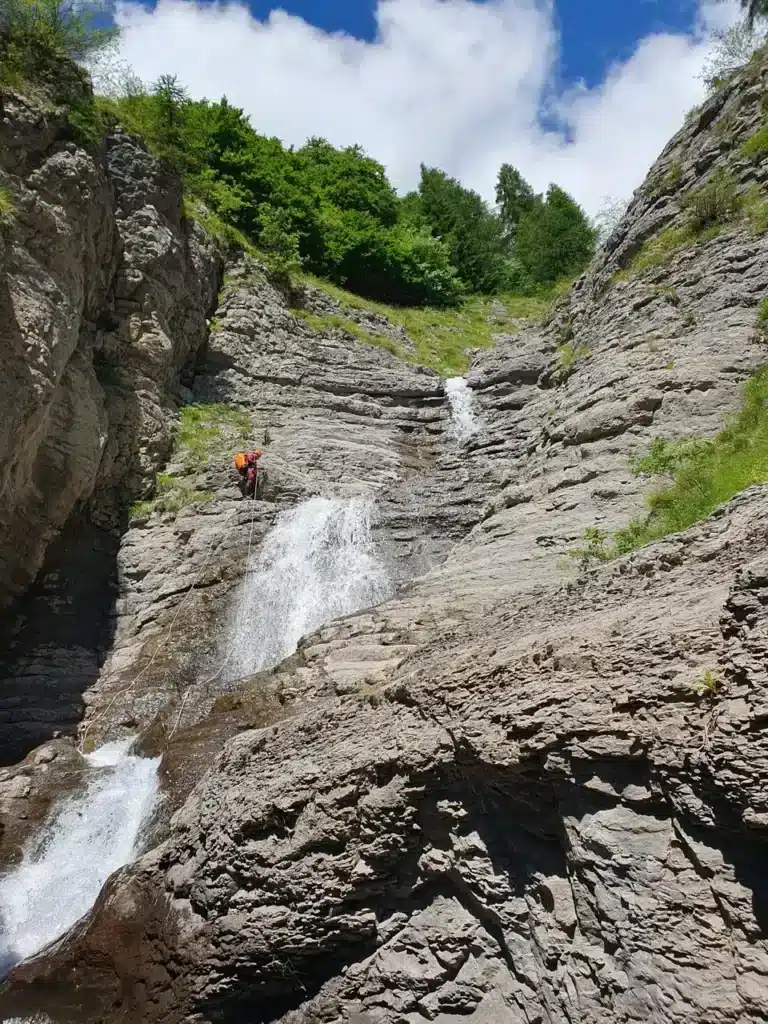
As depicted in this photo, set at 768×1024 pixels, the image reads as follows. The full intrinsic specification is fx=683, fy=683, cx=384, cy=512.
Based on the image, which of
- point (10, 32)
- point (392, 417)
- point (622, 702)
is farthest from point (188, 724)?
point (10, 32)

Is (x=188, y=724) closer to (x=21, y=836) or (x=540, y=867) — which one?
(x=21, y=836)

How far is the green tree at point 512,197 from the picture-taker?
51812mm

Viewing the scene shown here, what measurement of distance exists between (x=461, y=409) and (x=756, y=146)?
10237 mm

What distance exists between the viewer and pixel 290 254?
94.5 ft

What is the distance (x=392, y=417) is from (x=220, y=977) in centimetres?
1747

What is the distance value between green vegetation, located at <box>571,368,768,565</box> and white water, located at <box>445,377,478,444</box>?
9.92 meters

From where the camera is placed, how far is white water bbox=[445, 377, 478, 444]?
2136 cm

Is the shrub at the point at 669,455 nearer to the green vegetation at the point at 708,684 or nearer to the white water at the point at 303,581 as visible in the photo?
the white water at the point at 303,581

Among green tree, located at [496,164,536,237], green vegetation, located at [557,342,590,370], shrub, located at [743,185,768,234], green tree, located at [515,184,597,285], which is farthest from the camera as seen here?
green tree, located at [496,164,536,237]

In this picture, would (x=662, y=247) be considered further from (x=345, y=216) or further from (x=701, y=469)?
(x=345, y=216)

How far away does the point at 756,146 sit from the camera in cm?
1611

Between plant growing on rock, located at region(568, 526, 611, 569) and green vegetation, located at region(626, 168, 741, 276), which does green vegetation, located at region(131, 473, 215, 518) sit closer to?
plant growing on rock, located at region(568, 526, 611, 569)

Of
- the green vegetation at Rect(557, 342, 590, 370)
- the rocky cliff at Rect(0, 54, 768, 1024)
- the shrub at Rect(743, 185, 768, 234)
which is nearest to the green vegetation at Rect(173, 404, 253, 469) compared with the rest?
the rocky cliff at Rect(0, 54, 768, 1024)

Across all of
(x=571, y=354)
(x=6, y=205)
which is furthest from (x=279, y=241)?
(x=6, y=205)
